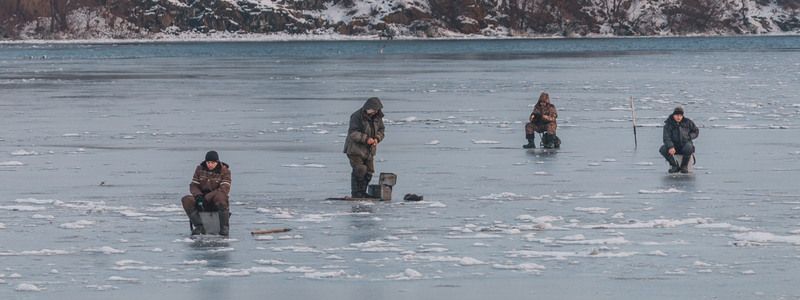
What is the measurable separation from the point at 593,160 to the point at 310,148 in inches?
193

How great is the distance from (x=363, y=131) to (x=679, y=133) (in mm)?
4981

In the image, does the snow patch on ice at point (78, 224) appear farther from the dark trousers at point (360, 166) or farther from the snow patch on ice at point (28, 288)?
the snow patch on ice at point (28, 288)

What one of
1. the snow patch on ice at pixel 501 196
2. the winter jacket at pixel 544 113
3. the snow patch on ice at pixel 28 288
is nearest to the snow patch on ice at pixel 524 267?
the snow patch on ice at pixel 28 288

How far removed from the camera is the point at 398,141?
27.1m

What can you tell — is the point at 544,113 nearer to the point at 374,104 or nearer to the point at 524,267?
the point at 374,104

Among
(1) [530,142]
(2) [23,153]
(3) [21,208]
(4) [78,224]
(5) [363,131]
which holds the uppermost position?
(5) [363,131]

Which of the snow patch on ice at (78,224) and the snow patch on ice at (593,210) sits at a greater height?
→ the snow patch on ice at (593,210)

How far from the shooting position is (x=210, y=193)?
49.9 feet

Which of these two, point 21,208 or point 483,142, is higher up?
point 21,208

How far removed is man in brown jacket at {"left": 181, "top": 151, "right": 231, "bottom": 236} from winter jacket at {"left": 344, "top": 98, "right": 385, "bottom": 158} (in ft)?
8.69

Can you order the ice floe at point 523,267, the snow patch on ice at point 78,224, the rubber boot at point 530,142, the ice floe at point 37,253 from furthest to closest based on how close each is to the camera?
1. the rubber boot at point 530,142
2. the snow patch on ice at point 78,224
3. the ice floe at point 37,253
4. the ice floe at point 523,267

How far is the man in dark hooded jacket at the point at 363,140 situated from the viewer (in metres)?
17.6

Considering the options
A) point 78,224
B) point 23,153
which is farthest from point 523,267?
point 23,153

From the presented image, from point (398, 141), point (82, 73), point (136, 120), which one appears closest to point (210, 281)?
point (398, 141)
